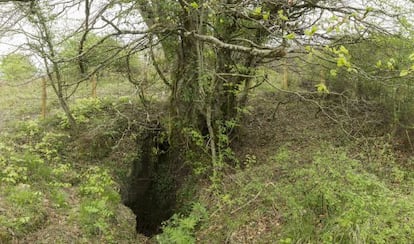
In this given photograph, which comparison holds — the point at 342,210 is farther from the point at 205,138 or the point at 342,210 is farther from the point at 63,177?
the point at 63,177

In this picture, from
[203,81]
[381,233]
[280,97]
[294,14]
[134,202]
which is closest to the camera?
[381,233]

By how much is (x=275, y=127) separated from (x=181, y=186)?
3.40m

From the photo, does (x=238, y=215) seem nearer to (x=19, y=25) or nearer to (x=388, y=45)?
(x=388, y=45)

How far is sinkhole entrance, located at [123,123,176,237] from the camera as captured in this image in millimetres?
9094

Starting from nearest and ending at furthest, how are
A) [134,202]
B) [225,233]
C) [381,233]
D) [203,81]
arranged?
[381,233] → [225,233] → [203,81] → [134,202]

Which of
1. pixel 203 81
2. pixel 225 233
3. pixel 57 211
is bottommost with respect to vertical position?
pixel 225 233

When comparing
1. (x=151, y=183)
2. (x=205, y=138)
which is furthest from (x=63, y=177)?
(x=205, y=138)

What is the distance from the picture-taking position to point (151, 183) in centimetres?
992

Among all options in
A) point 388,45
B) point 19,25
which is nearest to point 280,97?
point 388,45

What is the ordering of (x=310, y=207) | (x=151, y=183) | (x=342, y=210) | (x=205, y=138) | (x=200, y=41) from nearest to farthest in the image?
1. (x=342, y=210)
2. (x=310, y=207)
3. (x=200, y=41)
4. (x=205, y=138)
5. (x=151, y=183)

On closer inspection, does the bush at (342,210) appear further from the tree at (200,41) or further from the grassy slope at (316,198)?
the tree at (200,41)

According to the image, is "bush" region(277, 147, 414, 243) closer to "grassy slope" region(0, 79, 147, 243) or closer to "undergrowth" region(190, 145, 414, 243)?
"undergrowth" region(190, 145, 414, 243)

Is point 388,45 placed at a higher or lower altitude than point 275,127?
higher

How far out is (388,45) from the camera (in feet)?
28.1
